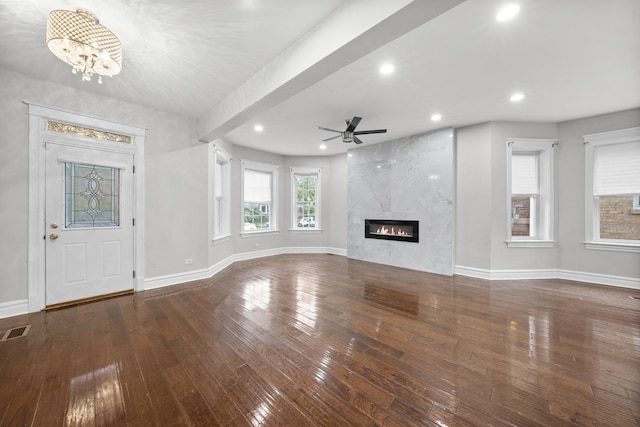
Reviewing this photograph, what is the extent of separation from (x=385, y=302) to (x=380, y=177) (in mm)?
3241

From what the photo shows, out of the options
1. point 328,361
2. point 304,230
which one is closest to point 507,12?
point 328,361

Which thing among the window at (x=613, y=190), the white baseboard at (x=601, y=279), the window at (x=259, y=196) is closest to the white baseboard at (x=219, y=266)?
the window at (x=259, y=196)

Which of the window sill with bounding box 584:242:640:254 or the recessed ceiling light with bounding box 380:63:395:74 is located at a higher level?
the recessed ceiling light with bounding box 380:63:395:74

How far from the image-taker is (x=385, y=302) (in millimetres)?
3340

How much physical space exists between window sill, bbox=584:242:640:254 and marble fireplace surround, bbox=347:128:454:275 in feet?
7.20

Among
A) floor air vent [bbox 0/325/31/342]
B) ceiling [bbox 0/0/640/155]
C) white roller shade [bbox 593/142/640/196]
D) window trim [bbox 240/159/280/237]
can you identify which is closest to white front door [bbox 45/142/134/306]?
floor air vent [bbox 0/325/31/342]

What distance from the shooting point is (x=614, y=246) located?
3.96m

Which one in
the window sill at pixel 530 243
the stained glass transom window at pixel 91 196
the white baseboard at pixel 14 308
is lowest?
the white baseboard at pixel 14 308

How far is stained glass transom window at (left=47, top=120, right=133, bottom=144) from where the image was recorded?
10.4 ft

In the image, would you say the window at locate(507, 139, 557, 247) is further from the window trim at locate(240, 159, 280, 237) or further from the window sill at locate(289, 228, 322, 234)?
the window trim at locate(240, 159, 280, 237)

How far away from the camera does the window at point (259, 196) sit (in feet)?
20.6

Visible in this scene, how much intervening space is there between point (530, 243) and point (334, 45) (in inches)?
194

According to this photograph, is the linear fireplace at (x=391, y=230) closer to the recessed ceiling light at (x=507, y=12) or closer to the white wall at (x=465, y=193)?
the white wall at (x=465, y=193)

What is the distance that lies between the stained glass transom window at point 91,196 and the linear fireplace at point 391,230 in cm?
488
